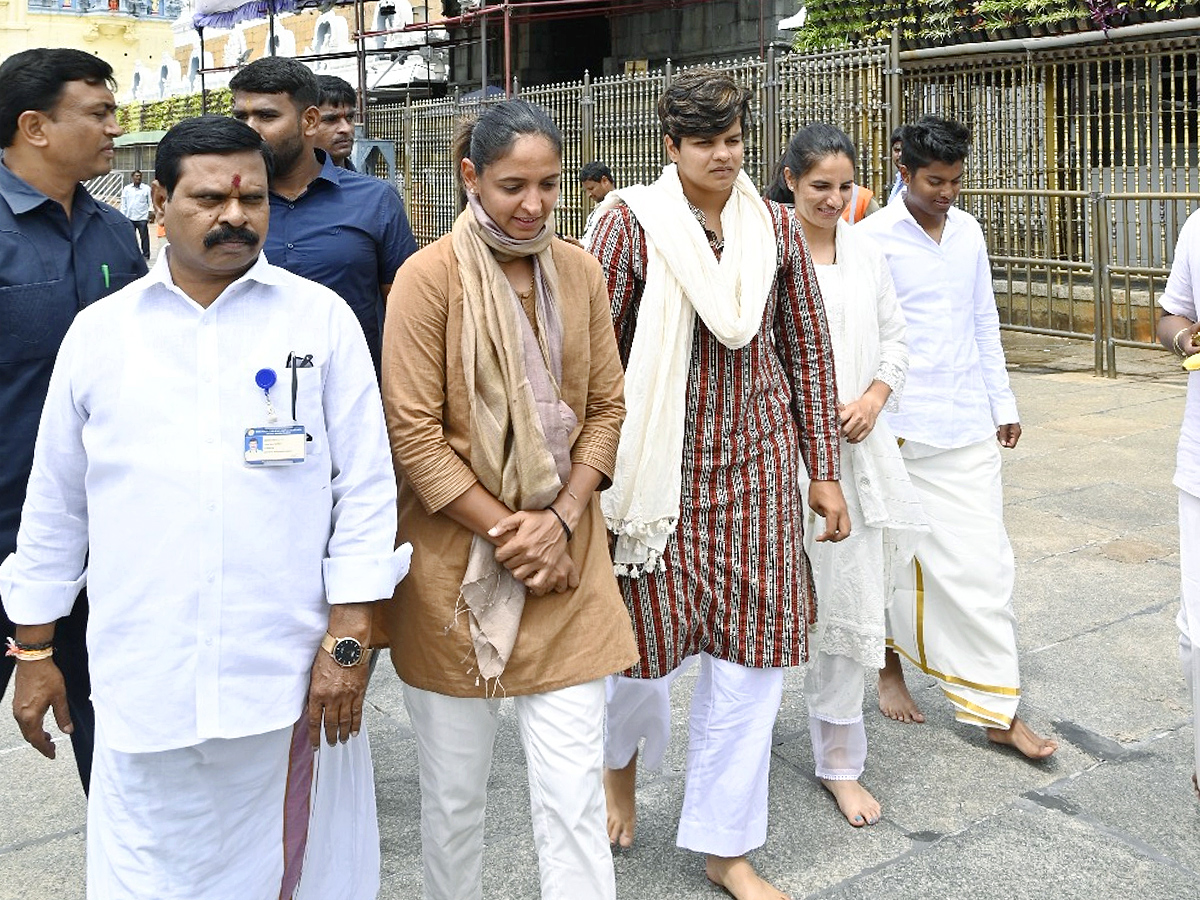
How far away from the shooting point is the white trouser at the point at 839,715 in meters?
3.74

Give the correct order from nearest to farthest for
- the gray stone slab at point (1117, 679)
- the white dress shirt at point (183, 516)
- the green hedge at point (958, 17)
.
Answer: the white dress shirt at point (183, 516), the gray stone slab at point (1117, 679), the green hedge at point (958, 17)

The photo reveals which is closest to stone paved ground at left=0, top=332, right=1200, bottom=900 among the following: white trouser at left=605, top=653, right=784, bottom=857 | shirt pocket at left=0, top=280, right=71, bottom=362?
white trouser at left=605, top=653, right=784, bottom=857

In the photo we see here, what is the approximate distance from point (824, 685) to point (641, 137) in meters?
10.7

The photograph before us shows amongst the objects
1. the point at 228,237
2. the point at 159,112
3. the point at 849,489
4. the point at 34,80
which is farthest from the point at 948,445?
the point at 159,112

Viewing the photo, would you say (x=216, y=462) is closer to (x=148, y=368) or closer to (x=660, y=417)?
(x=148, y=368)

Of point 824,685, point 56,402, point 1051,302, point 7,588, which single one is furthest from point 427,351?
point 1051,302

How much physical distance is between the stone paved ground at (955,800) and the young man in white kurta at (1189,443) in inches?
13.8

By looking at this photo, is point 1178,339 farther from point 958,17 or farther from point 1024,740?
point 958,17

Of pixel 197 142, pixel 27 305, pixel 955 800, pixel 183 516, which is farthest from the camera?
pixel 955 800

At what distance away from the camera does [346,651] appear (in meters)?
2.47

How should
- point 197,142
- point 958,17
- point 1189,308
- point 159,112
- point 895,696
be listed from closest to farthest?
1. point 197,142
2. point 1189,308
3. point 895,696
4. point 958,17
5. point 159,112

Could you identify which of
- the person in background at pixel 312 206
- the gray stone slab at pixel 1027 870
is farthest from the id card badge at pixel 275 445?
the gray stone slab at pixel 1027 870

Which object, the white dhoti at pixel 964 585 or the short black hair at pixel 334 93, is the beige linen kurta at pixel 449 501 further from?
the short black hair at pixel 334 93

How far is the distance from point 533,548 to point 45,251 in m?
1.31
